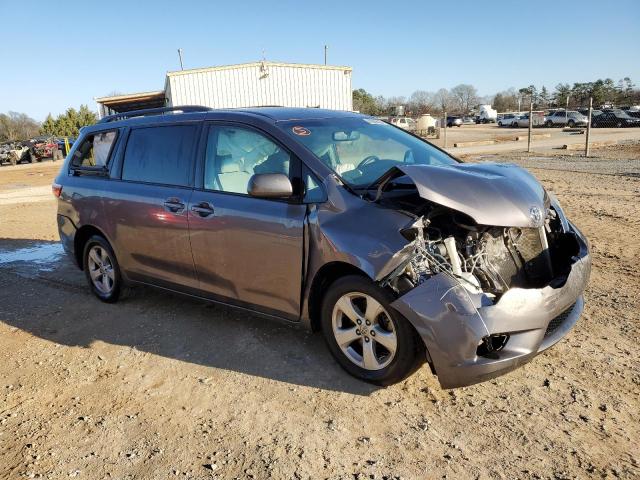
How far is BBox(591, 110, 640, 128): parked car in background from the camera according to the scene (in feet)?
124

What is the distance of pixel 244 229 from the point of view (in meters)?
3.83

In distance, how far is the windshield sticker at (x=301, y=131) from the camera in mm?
3887

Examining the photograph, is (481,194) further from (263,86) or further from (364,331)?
(263,86)

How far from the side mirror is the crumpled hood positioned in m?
0.65

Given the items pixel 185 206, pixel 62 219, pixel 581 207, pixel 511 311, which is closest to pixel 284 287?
pixel 185 206

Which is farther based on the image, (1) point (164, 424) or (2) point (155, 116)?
(2) point (155, 116)

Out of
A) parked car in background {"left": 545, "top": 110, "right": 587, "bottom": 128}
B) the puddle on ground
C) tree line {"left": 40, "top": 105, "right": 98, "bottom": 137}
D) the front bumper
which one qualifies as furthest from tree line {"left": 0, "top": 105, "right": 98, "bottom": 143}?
the front bumper

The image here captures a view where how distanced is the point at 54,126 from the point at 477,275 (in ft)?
228

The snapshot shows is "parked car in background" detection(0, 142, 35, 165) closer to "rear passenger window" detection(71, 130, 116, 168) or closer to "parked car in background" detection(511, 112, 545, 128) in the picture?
"rear passenger window" detection(71, 130, 116, 168)

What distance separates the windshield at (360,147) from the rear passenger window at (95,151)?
2.20 meters

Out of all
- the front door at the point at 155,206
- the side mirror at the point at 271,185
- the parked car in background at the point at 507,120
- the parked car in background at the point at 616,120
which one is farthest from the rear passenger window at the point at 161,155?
the parked car in background at the point at 507,120

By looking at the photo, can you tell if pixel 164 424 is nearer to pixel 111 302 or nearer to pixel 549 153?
pixel 111 302

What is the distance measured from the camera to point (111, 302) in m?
5.34

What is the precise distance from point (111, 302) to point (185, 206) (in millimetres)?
1752
